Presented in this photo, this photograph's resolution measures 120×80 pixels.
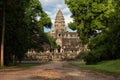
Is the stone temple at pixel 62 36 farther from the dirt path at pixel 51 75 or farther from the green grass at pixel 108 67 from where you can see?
the dirt path at pixel 51 75

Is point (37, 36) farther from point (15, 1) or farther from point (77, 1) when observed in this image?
point (15, 1)

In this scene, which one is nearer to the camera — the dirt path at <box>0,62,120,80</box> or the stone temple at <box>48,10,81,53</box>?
the dirt path at <box>0,62,120,80</box>

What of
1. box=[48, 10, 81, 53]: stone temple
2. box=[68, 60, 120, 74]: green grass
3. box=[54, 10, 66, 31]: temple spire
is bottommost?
box=[68, 60, 120, 74]: green grass

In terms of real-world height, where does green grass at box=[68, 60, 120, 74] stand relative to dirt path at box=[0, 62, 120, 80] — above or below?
above

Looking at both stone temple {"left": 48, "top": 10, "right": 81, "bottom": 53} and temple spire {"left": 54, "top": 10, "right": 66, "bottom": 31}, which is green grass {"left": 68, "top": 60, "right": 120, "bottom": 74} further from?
temple spire {"left": 54, "top": 10, "right": 66, "bottom": 31}

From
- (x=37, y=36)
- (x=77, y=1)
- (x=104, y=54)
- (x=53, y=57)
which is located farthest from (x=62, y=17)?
(x=104, y=54)

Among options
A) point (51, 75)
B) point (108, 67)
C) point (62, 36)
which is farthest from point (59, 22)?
point (51, 75)

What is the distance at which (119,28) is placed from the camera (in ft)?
159

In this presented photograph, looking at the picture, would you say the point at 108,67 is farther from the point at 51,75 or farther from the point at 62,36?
the point at 62,36

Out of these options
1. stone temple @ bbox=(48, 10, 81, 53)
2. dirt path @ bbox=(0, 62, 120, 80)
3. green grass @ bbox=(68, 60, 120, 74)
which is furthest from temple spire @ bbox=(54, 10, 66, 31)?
dirt path @ bbox=(0, 62, 120, 80)

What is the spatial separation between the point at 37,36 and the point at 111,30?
3129cm

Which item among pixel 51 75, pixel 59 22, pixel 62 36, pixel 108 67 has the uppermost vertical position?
pixel 59 22

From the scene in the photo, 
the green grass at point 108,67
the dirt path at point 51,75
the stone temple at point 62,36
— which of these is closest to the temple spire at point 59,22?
the stone temple at point 62,36

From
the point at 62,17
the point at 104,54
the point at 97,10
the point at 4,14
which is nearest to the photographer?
the point at 4,14
